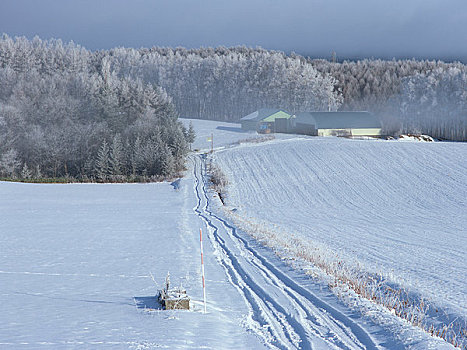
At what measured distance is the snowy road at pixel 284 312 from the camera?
8.00m

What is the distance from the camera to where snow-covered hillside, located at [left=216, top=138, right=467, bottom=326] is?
17141mm

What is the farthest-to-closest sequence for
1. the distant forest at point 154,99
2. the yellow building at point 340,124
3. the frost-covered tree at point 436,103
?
the frost-covered tree at point 436,103
the yellow building at point 340,124
the distant forest at point 154,99

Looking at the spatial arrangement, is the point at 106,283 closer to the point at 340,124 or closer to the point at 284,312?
the point at 284,312

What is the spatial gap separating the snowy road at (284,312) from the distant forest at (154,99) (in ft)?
146

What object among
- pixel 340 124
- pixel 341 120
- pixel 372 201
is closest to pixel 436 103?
pixel 341 120

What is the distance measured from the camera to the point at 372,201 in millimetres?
40531

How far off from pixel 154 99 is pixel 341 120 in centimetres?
3909

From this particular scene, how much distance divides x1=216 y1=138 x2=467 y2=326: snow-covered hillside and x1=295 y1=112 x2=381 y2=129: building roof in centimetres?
1871

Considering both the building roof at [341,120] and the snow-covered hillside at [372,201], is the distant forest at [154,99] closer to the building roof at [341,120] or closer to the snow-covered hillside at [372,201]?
the building roof at [341,120]

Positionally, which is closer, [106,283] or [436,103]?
[106,283]

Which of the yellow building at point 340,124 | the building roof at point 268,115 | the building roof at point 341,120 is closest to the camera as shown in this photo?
the yellow building at point 340,124

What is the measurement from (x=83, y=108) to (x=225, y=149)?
26.9 metres

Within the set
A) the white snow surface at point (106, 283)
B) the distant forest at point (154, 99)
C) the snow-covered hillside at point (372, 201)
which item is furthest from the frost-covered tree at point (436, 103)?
the white snow surface at point (106, 283)

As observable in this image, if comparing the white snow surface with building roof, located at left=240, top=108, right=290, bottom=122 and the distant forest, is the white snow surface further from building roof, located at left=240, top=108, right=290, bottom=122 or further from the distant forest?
building roof, located at left=240, top=108, right=290, bottom=122
